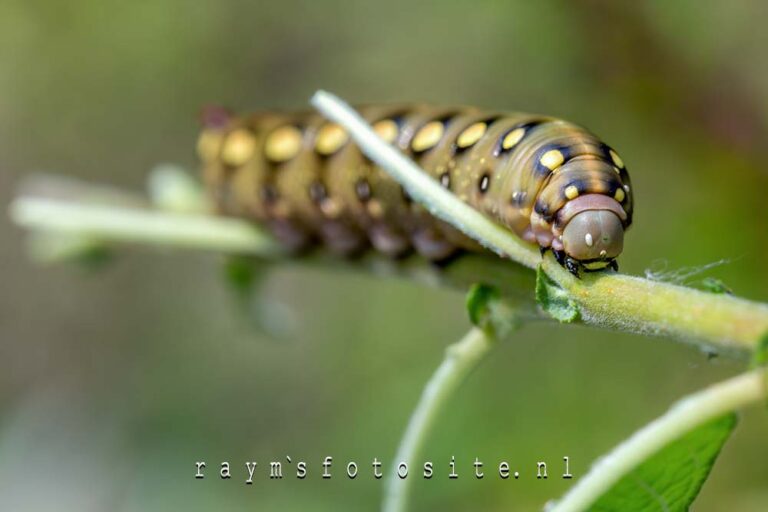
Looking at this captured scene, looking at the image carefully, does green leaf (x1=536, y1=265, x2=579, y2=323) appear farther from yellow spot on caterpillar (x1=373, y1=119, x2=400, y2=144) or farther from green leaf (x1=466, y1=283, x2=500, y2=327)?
yellow spot on caterpillar (x1=373, y1=119, x2=400, y2=144)

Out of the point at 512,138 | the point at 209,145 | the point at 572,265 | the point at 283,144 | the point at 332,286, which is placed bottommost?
the point at 572,265

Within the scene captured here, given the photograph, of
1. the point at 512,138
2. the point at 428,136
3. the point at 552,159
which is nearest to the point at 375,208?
the point at 428,136

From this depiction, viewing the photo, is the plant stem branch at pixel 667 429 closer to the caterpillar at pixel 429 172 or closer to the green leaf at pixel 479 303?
the caterpillar at pixel 429 172

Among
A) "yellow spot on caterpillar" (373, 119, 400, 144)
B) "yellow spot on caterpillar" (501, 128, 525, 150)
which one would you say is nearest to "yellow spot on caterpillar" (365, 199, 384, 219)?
"yellow spot on caterpillar" (373, 119, 400, 144)

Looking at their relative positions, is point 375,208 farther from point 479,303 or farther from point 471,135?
point 479,303

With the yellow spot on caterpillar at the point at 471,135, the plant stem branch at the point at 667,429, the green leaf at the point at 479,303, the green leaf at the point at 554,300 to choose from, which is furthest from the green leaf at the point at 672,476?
the yellow spot on caterpillar at the point at 471,135

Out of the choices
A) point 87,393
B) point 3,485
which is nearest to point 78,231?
point 3,485
